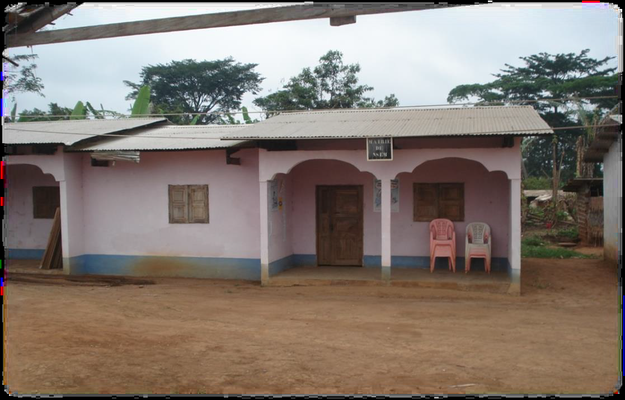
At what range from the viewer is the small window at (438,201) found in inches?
465

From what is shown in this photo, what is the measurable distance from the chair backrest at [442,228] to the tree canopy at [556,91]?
18538mm

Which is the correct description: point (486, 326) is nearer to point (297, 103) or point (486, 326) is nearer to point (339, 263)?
point (339, 263)

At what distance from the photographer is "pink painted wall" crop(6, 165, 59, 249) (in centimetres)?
1384

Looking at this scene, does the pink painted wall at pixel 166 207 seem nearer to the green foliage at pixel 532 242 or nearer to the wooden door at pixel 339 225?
the wooden door at pixel 339 225

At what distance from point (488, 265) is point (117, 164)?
26.4 feet

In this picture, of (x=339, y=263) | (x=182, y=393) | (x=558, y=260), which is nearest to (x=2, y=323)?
(x=182, y=393)

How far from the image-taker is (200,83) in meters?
34.7

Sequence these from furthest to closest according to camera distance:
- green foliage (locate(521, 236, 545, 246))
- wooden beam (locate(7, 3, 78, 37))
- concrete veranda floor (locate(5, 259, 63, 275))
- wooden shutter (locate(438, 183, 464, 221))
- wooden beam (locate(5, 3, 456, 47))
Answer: green foliage (locate(521, 236, 545, 246))
concrete veranda floor (locate(5, 259, 63, 275))
wooden shutter (locate(438, 183, 464, 221))
wooden beam (locate(7, 3, 78, 37))
wooden beam (locate(5, 3, 456, 47))

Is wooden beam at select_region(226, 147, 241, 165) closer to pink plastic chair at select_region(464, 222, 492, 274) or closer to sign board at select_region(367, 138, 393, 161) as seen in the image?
sign board at select_region(367, 138, 393, 161)

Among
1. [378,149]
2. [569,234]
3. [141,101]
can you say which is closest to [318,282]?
[378,149]

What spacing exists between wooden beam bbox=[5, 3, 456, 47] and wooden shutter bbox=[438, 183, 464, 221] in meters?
7.55

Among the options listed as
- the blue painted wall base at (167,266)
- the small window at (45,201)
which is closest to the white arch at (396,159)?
the blue painted wall base at (167,266)

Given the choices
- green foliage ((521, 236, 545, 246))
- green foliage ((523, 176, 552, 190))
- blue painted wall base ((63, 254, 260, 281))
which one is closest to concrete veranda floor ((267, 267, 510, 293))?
blue painted wall base ((63, 254, 260, 281))

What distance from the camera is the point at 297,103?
25969 mm
